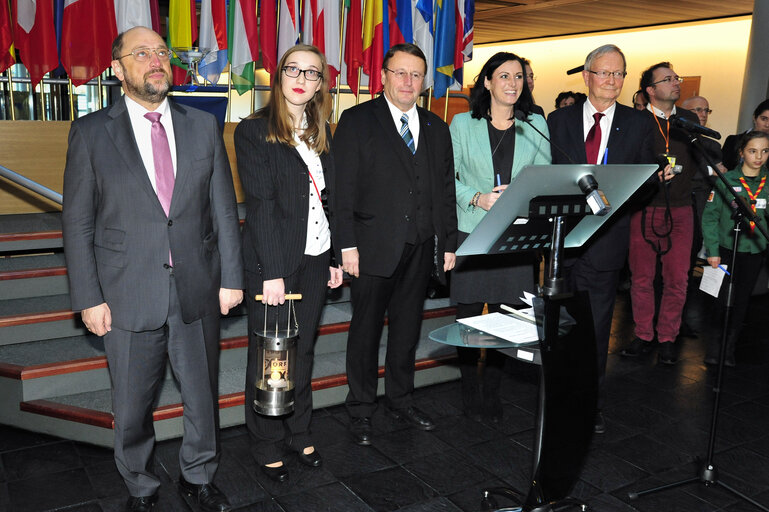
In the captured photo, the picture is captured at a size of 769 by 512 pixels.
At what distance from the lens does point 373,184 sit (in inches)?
118

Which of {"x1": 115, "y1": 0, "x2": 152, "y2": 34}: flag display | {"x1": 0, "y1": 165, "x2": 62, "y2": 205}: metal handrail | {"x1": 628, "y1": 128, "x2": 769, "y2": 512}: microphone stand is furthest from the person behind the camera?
{"x1": 115, "y1": 0, "x2": 152, "y2": 34}: flag display

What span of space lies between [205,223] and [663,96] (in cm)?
348

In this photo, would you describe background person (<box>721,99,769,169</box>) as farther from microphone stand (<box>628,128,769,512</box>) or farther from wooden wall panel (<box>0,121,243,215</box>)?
wooden wall panel (<box>0,121,243,215</box>)

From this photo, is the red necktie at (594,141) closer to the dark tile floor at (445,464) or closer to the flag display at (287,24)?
the dark tile floor at (445,464)

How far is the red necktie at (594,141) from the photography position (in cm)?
321

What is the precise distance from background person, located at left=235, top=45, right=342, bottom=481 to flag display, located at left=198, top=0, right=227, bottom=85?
2.81 meters

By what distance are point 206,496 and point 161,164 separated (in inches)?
50.5

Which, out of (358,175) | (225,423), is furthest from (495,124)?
(225,423)

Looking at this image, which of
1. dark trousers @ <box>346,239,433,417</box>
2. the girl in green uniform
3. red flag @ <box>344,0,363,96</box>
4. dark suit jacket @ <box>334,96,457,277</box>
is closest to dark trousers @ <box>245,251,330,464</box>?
dark suit jacket @ <box>334,96,457,277</box>

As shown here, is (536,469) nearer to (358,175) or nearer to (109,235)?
(358,175)

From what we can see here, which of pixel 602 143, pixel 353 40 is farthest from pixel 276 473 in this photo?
pixel 353 40

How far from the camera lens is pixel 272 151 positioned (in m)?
2.61

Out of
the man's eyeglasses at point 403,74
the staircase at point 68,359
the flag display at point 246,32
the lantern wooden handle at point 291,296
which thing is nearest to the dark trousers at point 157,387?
the lantern wooden handle at point 291,296

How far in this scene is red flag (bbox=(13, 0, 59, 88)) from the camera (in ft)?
15.7
